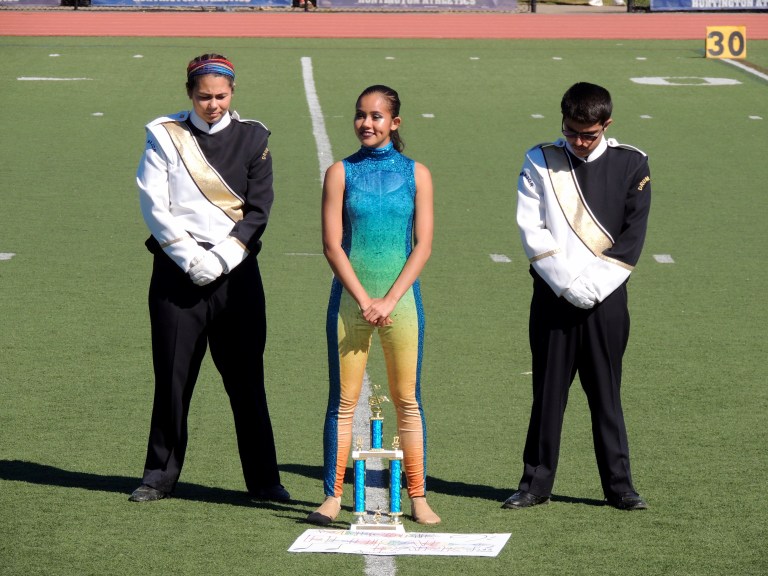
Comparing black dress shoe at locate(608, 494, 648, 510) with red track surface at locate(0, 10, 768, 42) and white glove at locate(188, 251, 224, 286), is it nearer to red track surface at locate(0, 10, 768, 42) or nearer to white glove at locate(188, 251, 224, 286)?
white glove at locate(188, 251, 224, 286)

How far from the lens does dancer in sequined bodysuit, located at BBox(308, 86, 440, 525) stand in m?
5.49

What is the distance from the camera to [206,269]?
18.6ft

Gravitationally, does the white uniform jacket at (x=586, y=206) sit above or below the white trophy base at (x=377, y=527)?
above

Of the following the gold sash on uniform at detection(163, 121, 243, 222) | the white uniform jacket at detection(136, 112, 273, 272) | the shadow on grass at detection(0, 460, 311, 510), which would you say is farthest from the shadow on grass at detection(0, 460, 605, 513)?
the gold sash on uniform at detection(163, 121, 243, 222)

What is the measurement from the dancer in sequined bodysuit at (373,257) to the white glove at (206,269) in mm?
459

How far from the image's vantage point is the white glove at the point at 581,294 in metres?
5.68

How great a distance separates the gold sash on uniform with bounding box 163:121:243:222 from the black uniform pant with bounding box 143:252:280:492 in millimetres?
237

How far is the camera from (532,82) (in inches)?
759

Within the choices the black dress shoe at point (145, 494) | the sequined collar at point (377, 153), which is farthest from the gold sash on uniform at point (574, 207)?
the black dress shoe at point (145, 494)

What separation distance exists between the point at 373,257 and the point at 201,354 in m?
0.91

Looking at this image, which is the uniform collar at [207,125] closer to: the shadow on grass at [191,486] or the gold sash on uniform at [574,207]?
the gold sash on uniform at [574,207]

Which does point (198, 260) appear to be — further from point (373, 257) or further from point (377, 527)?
point (377, 527)

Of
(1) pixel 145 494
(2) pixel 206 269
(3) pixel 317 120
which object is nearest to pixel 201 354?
(2) pixel 206 269

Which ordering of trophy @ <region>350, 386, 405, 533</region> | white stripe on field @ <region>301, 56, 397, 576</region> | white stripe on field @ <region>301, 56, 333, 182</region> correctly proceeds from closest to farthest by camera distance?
1. white stripe on field @ <region>301, 56, 397, 576</region>
2. trophy @ <region>350, 386, 405, 533</region>
3. white stripe on field @ <region>301, 56, 333, 182</region>
